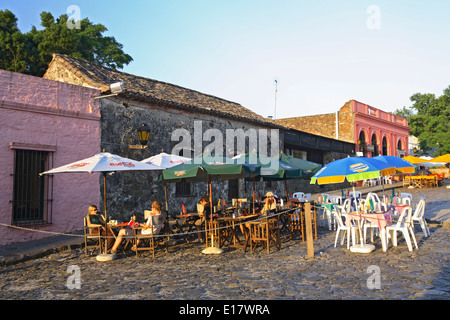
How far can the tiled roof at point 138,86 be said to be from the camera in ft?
40.4

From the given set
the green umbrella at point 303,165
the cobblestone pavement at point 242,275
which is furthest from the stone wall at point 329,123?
the cobblestone pavement at point 242,275

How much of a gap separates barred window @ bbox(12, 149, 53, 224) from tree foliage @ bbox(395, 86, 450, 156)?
37405mm

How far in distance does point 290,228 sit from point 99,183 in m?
5.76

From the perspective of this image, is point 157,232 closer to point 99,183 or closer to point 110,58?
point 99,183

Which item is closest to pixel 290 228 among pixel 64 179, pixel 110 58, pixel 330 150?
pixel 64 179

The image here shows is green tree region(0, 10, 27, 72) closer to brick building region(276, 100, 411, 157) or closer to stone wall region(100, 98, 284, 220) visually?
stone wall region(100, 98, 284, 220)

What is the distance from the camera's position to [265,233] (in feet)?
27.2

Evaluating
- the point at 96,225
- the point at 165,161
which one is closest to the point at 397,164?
the point at 165,161

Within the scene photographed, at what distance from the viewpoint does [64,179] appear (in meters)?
10.7

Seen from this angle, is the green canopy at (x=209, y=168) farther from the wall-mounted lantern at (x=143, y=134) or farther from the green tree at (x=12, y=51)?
the green tree at (x=12, y=51)

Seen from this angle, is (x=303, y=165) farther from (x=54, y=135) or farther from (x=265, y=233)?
(x=54, y=135)

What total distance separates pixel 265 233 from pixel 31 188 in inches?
240

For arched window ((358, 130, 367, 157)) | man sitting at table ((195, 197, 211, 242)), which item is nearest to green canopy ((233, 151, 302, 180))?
man sitting at table ((195, 197, 211, 242))

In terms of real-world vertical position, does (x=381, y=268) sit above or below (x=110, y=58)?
below
